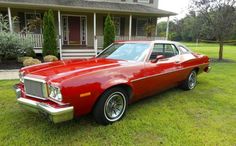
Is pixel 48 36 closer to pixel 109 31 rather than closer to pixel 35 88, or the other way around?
pixel 109 31

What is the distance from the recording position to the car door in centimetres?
414

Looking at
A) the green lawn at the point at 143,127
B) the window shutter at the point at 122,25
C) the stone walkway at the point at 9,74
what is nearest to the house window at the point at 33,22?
the stone walkway at the point at 9,74

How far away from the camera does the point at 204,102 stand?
4770mm

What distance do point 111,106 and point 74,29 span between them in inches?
Result: 485

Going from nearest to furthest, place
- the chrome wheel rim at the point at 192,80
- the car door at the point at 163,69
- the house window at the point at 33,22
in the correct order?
1. the car door at the point at 163,69
2. the chrome wheel rim at the point at 192,80
3. the house window at the point at 33,22

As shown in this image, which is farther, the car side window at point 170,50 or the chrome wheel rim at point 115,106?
the car side window at point 170,50

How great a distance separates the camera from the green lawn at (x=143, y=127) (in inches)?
119

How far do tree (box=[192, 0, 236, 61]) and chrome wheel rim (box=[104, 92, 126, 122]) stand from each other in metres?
12.5

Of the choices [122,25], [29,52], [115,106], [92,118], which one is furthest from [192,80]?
[122,25]

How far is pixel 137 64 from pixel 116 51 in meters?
0.92

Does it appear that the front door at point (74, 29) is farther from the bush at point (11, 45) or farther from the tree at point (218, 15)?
the tree at point (218, 15)

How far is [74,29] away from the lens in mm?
14742

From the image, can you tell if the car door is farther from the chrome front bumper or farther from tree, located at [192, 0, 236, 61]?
tree, located at [192, 0, 236, 61]

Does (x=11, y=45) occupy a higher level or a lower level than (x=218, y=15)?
lower
